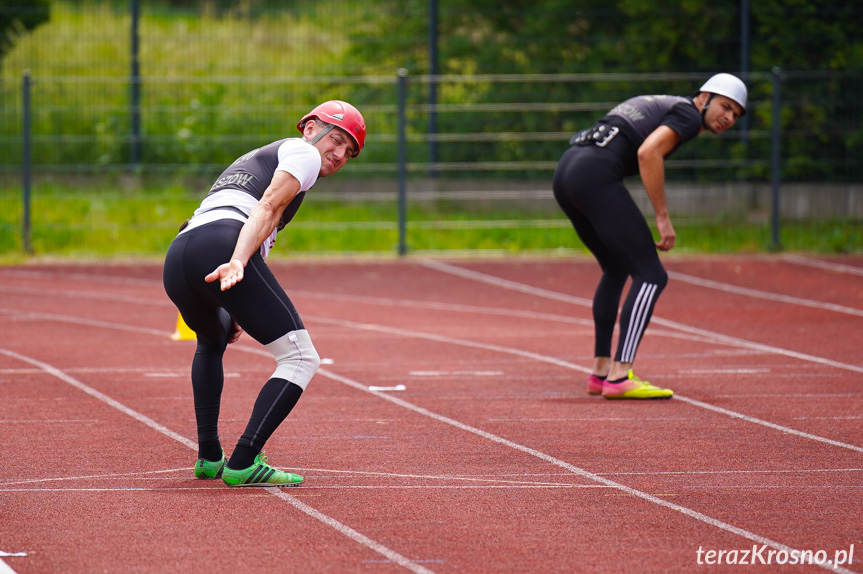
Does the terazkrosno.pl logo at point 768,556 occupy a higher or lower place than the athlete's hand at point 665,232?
lower

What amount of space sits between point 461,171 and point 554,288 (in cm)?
412

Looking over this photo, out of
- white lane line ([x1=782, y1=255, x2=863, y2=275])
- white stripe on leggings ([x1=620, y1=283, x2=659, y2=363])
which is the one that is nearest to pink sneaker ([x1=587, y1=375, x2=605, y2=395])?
white stripe on leggings ([x1=620, y1=283, x2=659, y2=363])

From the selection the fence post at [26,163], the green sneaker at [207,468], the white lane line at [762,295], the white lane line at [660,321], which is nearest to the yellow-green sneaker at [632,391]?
the white lane line at [660,321]

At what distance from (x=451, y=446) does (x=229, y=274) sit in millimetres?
1815

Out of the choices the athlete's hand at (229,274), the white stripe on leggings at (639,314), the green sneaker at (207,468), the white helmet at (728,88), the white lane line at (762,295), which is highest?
the white helmet at (728,88)

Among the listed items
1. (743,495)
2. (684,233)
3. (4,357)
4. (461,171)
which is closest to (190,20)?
(461,171)

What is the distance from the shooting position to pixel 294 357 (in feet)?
17.4

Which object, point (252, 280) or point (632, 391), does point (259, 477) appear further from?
point (632, 391)

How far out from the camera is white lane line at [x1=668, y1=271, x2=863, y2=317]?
11.7 metres

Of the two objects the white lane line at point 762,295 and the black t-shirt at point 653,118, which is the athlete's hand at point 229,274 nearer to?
the black t-shirt at point 653,118

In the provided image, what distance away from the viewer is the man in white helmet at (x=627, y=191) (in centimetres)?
758

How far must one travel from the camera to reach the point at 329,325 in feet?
36.1

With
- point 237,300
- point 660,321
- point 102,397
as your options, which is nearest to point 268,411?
point 237,300

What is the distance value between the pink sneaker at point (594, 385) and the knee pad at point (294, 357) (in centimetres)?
290
